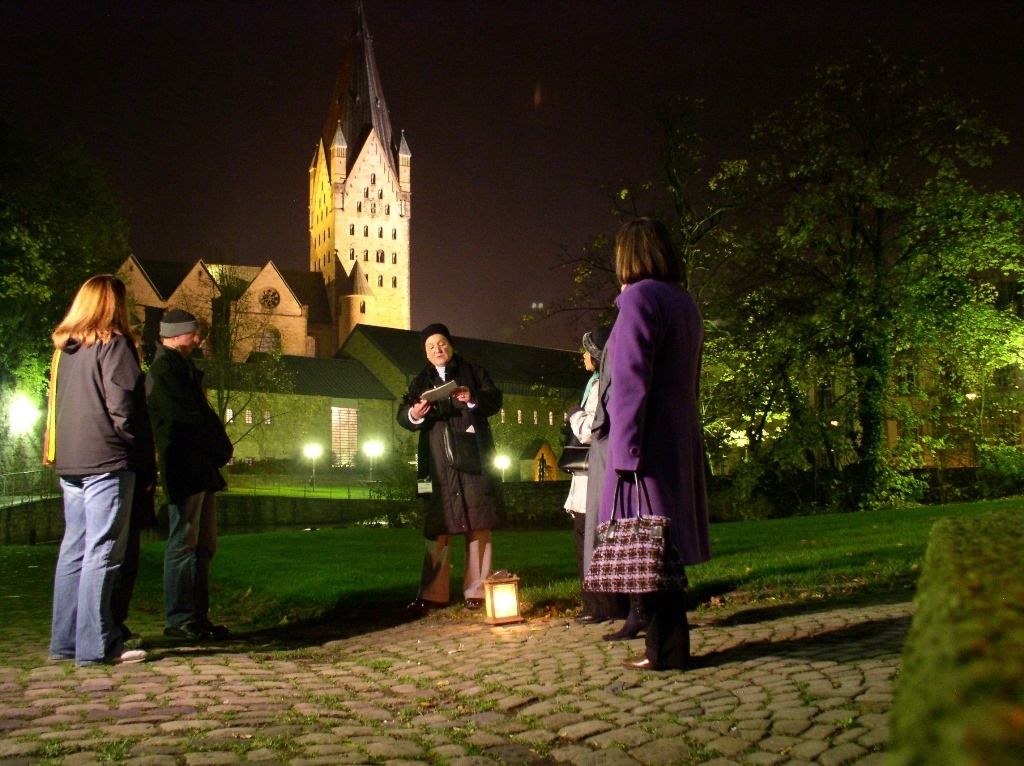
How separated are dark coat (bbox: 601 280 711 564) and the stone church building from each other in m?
21.0

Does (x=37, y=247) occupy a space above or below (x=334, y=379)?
below

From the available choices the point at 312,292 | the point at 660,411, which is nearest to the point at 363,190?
the point at 312,292

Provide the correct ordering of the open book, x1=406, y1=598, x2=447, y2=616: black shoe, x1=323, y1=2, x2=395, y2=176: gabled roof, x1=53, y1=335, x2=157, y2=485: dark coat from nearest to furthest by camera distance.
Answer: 1. x1=53, y1=335, x2=157, y2=485: dark coat
2. the open book
3. x1=406, y1=598, x2=447, y2=616: black shoe
4. x1=323, y1=2, x2=395, y2=176: gabled roof

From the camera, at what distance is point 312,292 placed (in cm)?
12575

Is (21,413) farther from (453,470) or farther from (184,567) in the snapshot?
(184,567)

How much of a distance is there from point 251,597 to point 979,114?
24981mm

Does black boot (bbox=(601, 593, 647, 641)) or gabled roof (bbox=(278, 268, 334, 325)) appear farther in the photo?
gabled roof (bbox=(278, 268, 334, 325))

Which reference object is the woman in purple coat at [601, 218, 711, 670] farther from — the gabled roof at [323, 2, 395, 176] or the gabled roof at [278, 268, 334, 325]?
the gabled roof at [323, 2, 395, 176]

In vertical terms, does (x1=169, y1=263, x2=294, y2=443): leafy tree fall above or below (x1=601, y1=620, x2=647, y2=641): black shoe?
above

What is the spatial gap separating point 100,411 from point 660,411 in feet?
10.5

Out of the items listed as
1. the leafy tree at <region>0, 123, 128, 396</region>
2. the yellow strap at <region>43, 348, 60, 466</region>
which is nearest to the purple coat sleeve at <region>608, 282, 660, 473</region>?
the yellow strap at <region>43, 348, 60, 466</region>

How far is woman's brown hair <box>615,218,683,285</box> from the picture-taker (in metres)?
5.53

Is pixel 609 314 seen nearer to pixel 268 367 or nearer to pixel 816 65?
pixel 816 65

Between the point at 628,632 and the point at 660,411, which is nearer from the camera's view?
the point at 660,411
